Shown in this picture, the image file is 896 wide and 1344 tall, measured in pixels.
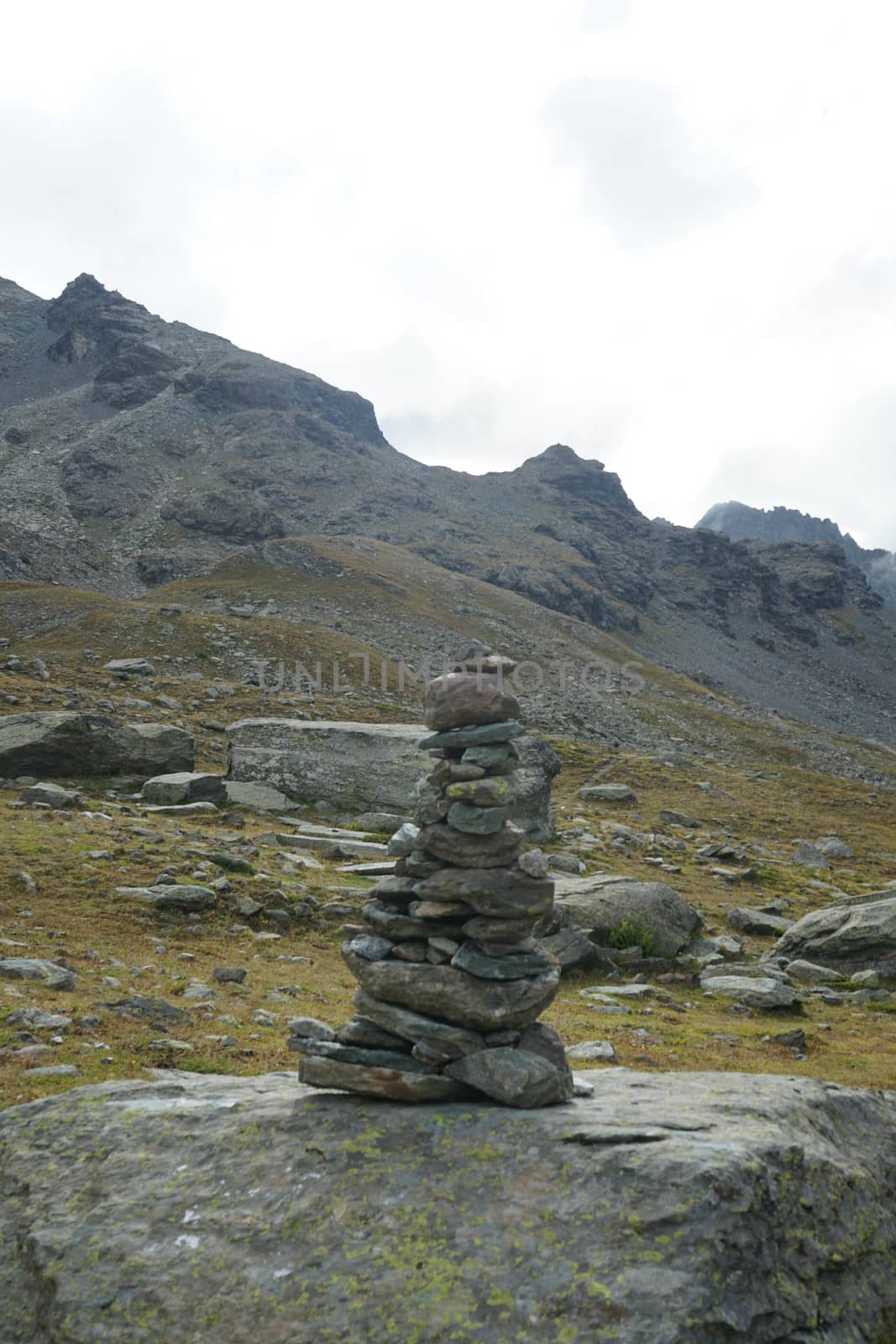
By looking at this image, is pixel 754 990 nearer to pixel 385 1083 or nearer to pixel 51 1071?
pixel 385 1083

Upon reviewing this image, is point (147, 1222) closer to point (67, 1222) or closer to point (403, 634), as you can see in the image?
point (67, 1222)

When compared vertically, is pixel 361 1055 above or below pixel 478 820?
below

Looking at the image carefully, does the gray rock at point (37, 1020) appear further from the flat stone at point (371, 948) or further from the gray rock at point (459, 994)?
the gray rock at point (459, 994)

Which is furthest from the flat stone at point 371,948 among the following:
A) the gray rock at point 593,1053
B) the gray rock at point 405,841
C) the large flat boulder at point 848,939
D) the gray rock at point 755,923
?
the gray rock at point 755,923

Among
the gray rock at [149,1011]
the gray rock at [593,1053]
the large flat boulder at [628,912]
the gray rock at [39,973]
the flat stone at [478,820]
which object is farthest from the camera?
the large flat boulder at [628,912]

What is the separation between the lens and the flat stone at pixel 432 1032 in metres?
8.19

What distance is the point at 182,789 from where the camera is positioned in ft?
92.6

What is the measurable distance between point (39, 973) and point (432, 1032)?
838 centimetres

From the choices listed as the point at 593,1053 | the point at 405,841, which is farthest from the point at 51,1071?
the point at 593,1053

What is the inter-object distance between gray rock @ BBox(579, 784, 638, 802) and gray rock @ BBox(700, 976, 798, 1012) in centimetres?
2504

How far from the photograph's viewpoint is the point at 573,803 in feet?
143

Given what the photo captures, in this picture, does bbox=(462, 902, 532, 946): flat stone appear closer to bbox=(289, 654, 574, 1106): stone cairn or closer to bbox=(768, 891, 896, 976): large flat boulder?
bbox=(289, 654, 574, 1106): stone cairn

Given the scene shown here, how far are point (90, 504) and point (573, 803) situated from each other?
127986 mm

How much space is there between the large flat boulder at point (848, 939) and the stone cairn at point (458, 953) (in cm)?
1640
